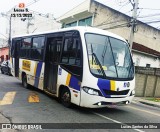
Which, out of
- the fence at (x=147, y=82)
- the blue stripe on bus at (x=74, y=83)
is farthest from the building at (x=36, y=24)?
the blue stripe on bus at (x=74, y=83)

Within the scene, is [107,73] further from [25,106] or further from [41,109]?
[25,106]

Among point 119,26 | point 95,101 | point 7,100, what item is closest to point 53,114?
point 95,101

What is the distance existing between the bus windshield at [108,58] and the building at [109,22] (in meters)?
17.9

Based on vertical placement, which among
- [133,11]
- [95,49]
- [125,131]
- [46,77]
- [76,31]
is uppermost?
[133,11]

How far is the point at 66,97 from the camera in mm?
9695

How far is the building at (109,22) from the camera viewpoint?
29.3 m

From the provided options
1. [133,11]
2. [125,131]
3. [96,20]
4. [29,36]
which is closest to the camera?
[125,131]

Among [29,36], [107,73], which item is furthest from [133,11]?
[107,73]

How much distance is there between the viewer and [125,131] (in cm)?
716

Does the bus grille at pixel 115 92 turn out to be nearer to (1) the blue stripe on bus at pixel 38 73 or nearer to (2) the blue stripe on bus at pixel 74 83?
(2) the blue stripe on bus at pixel 74 83

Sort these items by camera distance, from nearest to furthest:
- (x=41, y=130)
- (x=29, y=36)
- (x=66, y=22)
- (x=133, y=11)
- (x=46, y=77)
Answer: (x=41, y=130), (x=46, y=77), (x=29, y=36), (x=133, y=11), (x=66, y=22)

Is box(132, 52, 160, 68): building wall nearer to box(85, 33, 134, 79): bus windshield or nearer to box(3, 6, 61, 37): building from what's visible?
box(85, 33, 134, 79): bus windshield

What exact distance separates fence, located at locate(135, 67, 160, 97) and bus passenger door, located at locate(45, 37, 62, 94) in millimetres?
9223

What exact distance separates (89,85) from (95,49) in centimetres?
132
